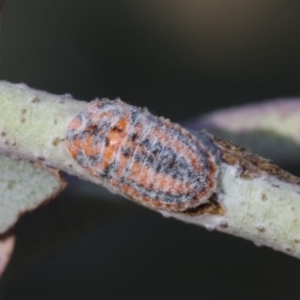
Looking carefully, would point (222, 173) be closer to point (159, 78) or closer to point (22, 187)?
point (22, 187)

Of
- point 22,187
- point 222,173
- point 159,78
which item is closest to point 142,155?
point 222,173

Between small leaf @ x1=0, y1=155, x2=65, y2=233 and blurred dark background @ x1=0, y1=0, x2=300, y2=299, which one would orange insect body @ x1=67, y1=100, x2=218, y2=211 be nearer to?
small leaf @ x1=0, y1=155, x2=65, y2=233

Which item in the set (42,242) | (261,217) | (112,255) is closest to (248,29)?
(112,255)

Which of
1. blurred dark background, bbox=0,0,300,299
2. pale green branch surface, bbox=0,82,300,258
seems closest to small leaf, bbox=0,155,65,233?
pale green branch surface, bbox=0,82,300,258

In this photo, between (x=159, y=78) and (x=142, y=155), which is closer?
(x=142, y=155)

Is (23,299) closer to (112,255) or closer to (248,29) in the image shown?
(112,255)

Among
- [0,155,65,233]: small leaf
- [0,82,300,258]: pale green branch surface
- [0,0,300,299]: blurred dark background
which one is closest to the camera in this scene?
[0,82,300,258]: pale green branch surface

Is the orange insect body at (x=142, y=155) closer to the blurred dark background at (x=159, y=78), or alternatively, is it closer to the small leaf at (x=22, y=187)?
the small leaf at (x=22, y=187)
